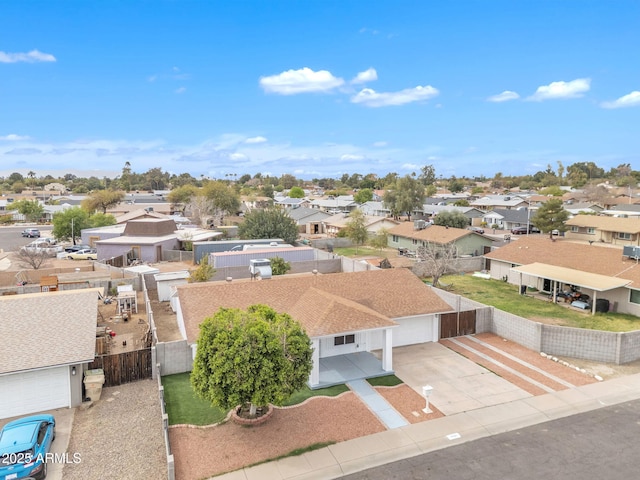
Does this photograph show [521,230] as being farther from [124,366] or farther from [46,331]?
[46,331]

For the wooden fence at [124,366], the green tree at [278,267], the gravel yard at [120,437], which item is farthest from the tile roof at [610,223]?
the gravel yard at [120,437]

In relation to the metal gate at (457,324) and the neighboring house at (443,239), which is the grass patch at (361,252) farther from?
the metal gate at (457,324)

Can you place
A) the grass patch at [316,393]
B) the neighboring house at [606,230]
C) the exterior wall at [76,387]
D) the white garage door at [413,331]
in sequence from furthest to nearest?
the neighboring house at [606,230] → the white garage door at [413,331] → the grass patch at [316,393] → the exterior wall at [76,387]

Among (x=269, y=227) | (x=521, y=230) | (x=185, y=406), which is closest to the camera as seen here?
(x=185, y=406)

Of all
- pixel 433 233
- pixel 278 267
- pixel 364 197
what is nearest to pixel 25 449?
pixel 278 267

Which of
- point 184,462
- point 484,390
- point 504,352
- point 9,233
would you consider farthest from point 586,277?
point 9,233

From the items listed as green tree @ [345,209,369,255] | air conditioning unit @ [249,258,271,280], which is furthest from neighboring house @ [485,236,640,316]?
green tree @ [345,209,369,255]

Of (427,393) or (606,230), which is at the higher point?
(606,230)
